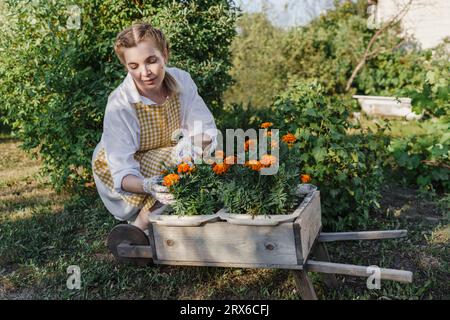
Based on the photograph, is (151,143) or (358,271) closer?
(358,271)

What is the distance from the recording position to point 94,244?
3088mm

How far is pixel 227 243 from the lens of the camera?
81.9 inches

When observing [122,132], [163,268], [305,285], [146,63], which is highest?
[146,63]

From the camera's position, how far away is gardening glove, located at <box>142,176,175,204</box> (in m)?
2.21

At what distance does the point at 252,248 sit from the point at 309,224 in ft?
1.03

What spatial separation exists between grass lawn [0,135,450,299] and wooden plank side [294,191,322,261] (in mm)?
364

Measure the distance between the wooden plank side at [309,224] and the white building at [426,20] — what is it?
722cm

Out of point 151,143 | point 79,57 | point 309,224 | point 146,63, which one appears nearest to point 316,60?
point 79,57

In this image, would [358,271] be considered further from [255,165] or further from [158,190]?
[158,190]

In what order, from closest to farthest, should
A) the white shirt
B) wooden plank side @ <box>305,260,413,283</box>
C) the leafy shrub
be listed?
wooden plank side @ <box>305,260,413,283</box>, the leafy shrub, the white shirt

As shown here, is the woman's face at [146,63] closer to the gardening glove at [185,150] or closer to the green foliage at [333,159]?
the gardening glove at [185,150]

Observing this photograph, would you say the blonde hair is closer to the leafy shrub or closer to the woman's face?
the woman's face

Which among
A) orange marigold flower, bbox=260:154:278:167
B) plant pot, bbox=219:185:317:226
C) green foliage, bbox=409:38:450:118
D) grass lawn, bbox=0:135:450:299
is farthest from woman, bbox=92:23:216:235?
green foliage, bbox=409:38:450:118
